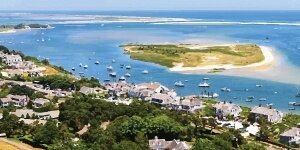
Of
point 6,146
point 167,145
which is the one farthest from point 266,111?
point 6,146

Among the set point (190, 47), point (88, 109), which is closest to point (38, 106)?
point (88, 109)

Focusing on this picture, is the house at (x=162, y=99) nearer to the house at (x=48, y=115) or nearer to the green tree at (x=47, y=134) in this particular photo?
the house at (x=48, y=115)

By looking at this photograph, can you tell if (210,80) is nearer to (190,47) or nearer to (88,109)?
(88,109)

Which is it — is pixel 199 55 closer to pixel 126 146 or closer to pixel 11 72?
pixel 11 72

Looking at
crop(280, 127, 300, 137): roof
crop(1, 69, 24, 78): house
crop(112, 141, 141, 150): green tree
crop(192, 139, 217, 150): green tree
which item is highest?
crop(192, 139, 217, 150): green tree

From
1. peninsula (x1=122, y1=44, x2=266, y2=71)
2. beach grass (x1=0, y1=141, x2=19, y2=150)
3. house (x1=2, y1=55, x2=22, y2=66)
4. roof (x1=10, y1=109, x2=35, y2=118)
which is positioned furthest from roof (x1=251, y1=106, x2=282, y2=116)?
house (x1=2, y1=55, x2=22, y2=66)

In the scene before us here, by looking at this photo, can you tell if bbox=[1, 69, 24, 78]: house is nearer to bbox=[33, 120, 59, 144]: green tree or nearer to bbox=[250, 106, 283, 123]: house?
bbox=[33, 120, 59, 144]: green tree
